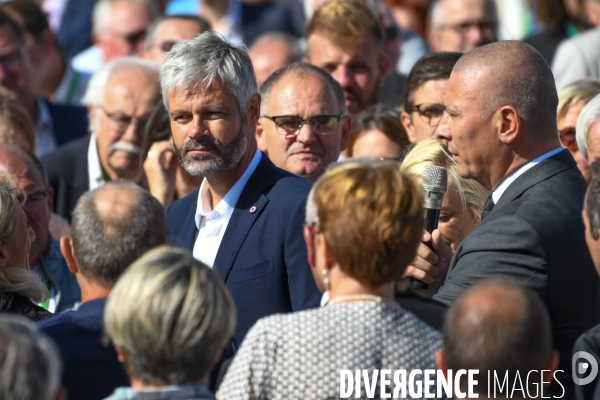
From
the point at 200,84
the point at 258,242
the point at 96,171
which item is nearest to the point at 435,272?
the point at 258,242

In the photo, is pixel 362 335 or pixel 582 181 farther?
pixel 582 181

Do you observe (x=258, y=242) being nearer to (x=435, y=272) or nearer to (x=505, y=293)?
(x=435, y=272)

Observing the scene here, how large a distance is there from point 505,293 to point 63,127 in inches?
238

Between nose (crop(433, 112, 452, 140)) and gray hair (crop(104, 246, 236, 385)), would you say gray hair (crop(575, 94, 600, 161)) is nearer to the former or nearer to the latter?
nose (crop(433, 112, 452, 140))

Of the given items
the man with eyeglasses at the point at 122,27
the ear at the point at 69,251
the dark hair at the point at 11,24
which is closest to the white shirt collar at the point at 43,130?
the dark hair at the point at 11,24

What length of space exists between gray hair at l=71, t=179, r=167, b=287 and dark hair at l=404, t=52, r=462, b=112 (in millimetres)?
2797

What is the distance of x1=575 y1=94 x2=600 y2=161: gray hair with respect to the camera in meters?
5.20

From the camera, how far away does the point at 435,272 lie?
4.46 metres

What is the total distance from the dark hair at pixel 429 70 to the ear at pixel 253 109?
5.33 ft

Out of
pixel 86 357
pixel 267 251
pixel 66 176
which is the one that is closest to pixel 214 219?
pixel 267 251

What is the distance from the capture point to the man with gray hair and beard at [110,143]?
6867mm

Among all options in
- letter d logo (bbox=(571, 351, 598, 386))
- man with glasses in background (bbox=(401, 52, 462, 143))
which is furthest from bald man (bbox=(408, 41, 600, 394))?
man with glasses in background (bbox=(401, 52, 462, 143))

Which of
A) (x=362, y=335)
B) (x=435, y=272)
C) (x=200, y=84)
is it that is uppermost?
(x=200, y=84)

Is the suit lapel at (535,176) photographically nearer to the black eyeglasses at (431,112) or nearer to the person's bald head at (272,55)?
the black eyeglasses at (431,112)
